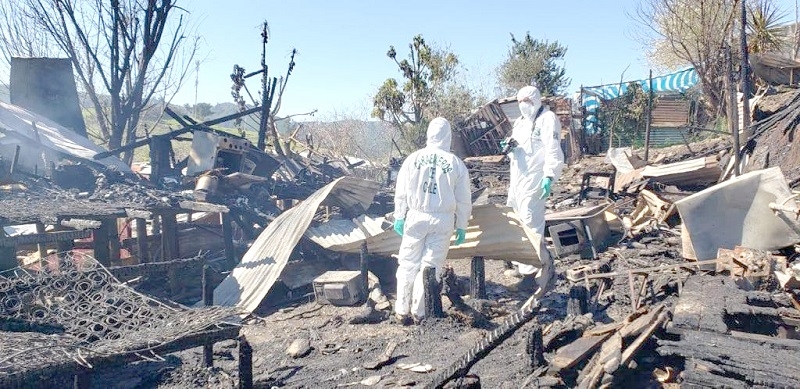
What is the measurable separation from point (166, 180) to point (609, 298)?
7843 millimetres

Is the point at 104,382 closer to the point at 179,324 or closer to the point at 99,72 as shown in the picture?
the point at 179,324

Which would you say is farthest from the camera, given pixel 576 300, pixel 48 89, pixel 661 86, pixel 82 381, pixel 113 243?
pixel 661 86

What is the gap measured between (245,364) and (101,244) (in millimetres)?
4390

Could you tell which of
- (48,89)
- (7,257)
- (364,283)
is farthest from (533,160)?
(48,89)

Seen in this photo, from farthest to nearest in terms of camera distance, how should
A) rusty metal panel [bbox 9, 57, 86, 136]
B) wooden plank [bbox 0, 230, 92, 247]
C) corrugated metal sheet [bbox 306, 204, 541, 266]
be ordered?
rusty metal panel [bbox 9, 57, 86, 136] < wooden plank [bbox 0, 230, 92, 247] < corrugated metal sheet [bbox 306, 204, 541, 266]

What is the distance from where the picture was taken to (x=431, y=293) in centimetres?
501

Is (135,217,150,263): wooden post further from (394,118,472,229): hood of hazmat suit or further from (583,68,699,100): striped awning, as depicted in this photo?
(583,68,699,100): striped awning

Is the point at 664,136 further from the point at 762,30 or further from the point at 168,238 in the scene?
the point at 168,238

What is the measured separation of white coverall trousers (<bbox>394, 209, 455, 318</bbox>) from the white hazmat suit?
119 cm

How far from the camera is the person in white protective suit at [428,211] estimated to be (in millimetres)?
5273

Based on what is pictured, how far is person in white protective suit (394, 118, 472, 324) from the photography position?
527cm

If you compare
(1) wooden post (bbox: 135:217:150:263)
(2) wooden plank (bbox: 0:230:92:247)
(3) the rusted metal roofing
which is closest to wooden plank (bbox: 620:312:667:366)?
(2) wooden plank (bbox: 0:230:92:247)

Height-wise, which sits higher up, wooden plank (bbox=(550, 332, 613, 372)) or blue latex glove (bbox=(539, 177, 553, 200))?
blue latex glove (bbox=(539, 177, 553, 200))

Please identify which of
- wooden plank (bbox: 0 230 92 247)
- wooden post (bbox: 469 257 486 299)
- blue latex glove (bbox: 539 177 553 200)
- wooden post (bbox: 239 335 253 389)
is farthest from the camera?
blue latex glove (bbox: 539 177 553 200)
